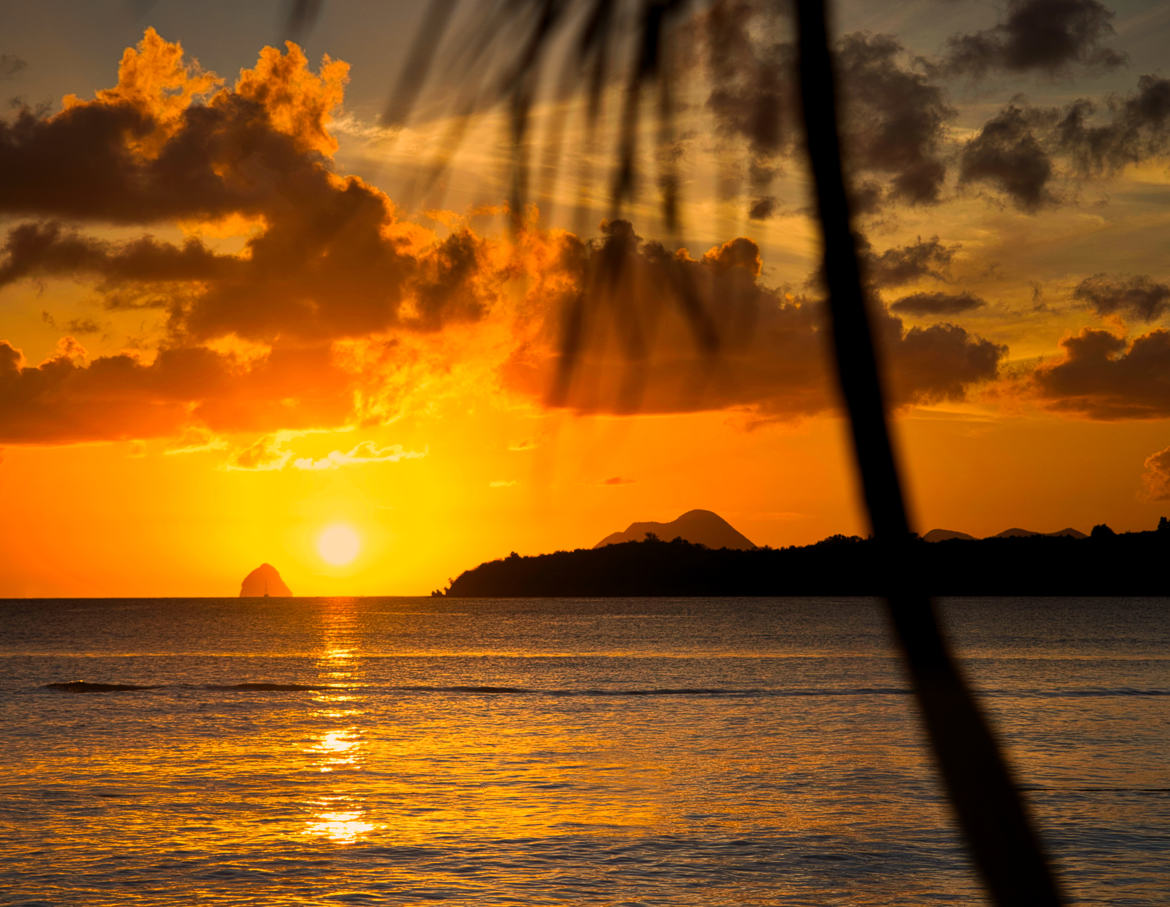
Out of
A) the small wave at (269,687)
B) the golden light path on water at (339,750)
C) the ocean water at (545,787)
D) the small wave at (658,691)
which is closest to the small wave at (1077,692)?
the ocean water at (545,787)

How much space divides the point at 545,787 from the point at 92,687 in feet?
123

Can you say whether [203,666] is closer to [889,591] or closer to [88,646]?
[88,646]

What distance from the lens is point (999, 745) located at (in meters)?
1.74

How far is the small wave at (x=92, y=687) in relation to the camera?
54406 millimetres

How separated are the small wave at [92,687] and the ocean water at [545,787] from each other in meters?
0.31

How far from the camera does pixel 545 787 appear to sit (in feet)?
86.6

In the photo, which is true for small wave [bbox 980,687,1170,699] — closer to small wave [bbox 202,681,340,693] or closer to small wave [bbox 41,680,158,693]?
small wave [bbox 202,681,340,693]

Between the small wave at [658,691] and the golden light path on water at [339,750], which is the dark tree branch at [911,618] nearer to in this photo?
the golden light path on water at [339,750]

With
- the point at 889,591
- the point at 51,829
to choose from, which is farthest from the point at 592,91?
the point at 51,829

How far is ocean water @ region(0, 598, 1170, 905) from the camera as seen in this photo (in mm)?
18219

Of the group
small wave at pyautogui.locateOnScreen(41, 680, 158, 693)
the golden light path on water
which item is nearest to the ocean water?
the golden light path on water

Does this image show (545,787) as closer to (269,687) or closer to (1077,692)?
(1077,692)

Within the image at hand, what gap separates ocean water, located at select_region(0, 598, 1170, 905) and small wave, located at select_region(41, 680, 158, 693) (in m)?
0.31

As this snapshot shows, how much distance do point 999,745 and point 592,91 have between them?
1.30m
